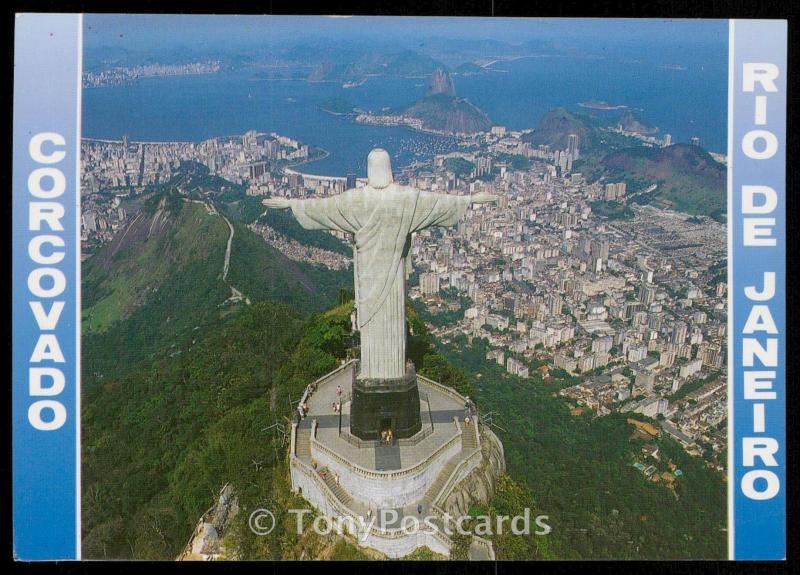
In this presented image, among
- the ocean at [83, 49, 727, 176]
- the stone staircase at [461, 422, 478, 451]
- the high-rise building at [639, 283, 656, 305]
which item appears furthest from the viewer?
the high-rise building at [639, 283, 656, 305]

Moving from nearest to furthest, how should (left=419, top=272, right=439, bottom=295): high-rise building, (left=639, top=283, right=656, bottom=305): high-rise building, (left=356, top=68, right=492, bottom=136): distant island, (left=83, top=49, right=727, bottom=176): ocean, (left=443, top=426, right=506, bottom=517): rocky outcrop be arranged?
(left=443, top=426, right=506, bottom=517): rocky outcrop < (left=83, top=49, right=727, bottom=176): ocean < (left=639, top=283, right=656, bottom=305): high-rise building < (left=356, top=68, right=492, bottom=136): distant island < (left=419, top=272, right=439, bottom=295): high-rise building

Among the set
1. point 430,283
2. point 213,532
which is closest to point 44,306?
point 213,532

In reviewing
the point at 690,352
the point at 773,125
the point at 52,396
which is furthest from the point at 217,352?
the point at 773,125

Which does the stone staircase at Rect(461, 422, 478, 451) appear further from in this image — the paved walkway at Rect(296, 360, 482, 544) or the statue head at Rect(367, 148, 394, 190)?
the statue head at Rect(367, 148, 394, 190)

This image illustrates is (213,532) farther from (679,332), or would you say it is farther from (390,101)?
(390,101)

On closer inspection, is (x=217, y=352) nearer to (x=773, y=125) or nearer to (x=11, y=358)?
(x=11, y=358)

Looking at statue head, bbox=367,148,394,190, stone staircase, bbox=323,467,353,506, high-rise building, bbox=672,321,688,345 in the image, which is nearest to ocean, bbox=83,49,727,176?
high-rise building, bbox=672,321,688,345

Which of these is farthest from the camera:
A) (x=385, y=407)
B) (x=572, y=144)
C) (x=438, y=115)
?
(x=438, y=115)
